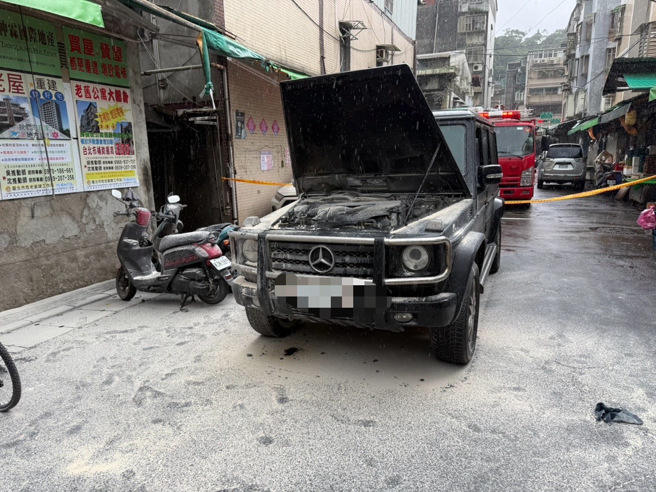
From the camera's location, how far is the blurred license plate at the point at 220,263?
5.36 metres

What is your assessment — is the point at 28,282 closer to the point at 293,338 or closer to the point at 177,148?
the point at 293,338

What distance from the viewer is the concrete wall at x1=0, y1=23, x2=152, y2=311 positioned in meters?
5.34

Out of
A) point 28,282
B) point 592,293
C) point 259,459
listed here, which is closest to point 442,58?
point 592,293

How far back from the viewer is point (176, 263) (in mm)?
5449

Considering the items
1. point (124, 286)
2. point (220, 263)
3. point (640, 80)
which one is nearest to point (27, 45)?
point (124, 286)

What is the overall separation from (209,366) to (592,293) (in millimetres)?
4577

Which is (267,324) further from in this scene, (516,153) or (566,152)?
(566,152)

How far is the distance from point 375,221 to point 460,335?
112cm

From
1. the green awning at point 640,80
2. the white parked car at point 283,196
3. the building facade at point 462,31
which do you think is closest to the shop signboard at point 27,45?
the white parked car at point 283,196

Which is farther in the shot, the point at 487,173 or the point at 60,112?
the point at 60,112

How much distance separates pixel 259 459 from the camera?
2656 mm

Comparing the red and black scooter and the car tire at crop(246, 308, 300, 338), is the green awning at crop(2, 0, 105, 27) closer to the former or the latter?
the red and black scooter

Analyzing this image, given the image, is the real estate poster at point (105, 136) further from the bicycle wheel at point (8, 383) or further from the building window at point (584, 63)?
the building window at point (584, 63)

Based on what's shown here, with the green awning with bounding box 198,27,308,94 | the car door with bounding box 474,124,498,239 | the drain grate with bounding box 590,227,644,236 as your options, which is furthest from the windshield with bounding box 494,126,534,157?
the green awning with bounding box 198,27,308,94
